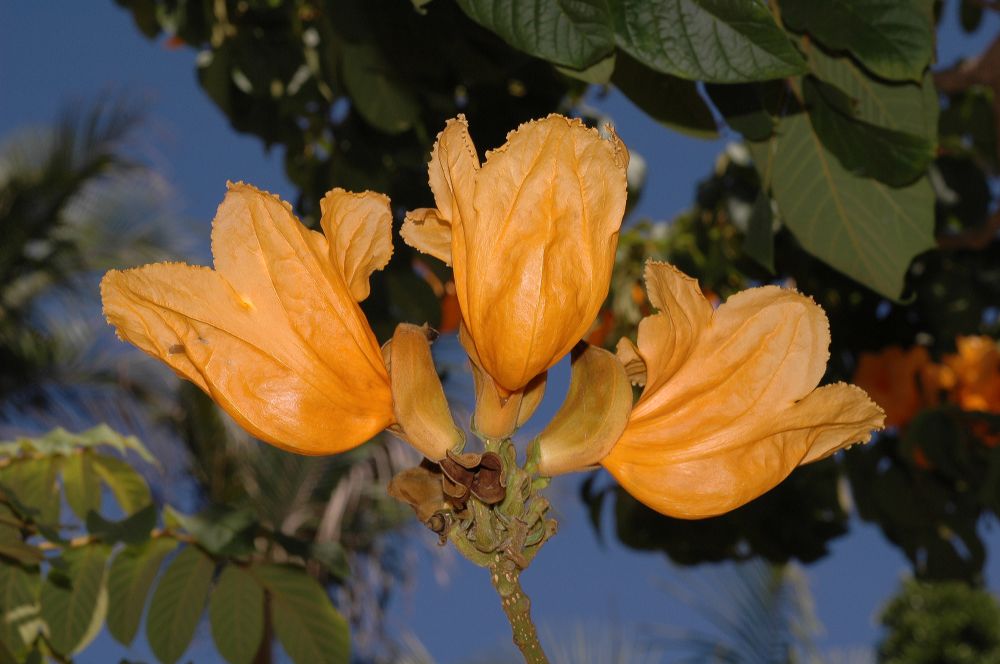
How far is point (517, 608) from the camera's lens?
0.86 metres

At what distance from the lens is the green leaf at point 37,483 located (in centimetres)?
175

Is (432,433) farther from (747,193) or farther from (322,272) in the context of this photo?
(747,193)

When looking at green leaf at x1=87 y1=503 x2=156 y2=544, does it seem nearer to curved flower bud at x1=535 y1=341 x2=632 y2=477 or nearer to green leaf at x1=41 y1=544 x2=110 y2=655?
green leaf at x1=41 y1=544 x2=110 y2=655

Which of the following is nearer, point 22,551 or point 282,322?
point 282,322

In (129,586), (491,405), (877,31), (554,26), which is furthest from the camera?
(129,586)

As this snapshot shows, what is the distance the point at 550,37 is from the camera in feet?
3.79

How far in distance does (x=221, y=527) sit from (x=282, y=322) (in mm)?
726

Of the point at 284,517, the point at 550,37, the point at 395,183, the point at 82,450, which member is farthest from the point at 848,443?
the point at 284,517

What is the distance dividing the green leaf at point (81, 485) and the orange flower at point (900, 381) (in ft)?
6.51

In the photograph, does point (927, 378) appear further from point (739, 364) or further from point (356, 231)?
point (356, 231)

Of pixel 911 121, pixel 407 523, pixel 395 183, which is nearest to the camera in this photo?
pixel 911 121

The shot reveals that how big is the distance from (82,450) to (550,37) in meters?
1.01

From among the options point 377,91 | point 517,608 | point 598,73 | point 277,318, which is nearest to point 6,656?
point 277,318

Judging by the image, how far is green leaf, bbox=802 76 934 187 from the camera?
1.48 meters
